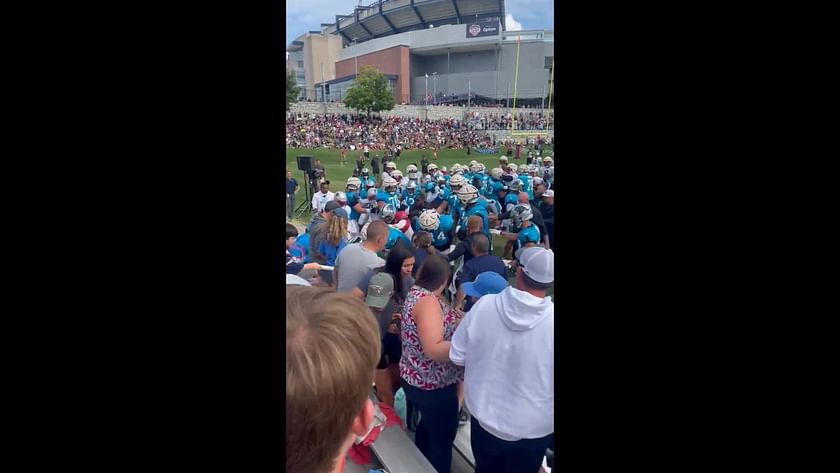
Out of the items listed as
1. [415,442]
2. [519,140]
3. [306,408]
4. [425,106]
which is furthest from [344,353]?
[519,140]

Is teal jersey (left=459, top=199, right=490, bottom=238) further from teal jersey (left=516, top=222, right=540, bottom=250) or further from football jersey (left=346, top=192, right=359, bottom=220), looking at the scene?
football jersey (left=346, top=192, right=359, bottom=220)

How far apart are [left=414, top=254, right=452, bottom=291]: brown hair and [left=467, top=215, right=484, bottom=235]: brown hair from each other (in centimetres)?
170

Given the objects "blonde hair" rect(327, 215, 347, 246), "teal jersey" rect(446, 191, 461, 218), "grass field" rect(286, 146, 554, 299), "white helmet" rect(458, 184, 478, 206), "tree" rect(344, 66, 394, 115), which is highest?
"tree" rect(344, 66, 394, 115)

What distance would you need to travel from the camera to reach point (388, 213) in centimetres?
471

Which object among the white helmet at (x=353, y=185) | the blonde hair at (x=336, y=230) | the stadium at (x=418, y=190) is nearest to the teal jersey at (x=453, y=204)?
the stadium at (x=418, y=190)

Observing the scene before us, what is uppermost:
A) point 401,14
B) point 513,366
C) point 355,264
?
point 401,14

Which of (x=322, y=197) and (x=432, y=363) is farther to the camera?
(x=322, y=197)

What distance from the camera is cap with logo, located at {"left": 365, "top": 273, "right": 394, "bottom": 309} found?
1.72 m

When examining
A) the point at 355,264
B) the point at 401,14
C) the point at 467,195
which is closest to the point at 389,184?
the point at 467,195

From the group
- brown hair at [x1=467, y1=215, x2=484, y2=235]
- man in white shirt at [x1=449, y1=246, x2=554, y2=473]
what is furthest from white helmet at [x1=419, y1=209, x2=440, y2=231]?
man in white shirt at [x1=449, y1=246, x2=554, y2=473]

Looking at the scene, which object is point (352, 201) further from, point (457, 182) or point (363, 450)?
point (363, 450)

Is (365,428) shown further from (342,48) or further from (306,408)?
(342,48)

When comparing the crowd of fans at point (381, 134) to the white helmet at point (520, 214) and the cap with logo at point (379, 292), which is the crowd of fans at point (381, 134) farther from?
the cap with logo at point (379, 292)

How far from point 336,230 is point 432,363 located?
1.59 m
